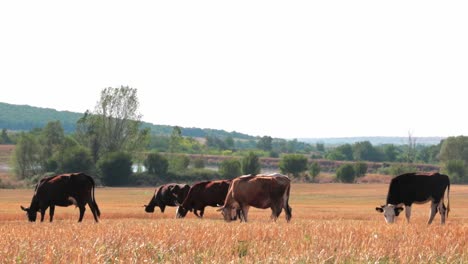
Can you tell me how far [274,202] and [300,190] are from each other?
7288 centimetres

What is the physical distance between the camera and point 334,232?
16.1 metres

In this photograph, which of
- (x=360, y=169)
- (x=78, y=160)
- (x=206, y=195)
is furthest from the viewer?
(x=360, y=169)

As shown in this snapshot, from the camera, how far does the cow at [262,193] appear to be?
Result: 26938 millimetres

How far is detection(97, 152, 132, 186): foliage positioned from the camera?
101 meters

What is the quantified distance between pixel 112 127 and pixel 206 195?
250ft

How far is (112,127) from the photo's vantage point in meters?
109

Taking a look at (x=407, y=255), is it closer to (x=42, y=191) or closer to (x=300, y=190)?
(x=42, y=191)

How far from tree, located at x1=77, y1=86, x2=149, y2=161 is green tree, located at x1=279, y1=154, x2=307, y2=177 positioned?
83.4 ft

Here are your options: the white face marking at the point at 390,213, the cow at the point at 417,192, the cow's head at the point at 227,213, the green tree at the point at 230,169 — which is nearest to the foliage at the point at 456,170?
the green tree at the point at 230,169

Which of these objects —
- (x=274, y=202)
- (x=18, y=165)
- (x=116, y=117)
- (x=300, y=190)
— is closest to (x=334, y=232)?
(x=274, y=202)

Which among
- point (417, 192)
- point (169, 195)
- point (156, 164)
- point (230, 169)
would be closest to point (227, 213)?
point (417, 192)

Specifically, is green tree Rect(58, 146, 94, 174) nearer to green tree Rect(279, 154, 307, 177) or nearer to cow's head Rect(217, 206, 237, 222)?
green tree Rect(279, 154, 307, 177)

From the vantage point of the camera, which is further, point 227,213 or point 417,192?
point 417,192

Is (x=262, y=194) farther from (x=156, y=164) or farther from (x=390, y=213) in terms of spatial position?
(x=156, y=164)
